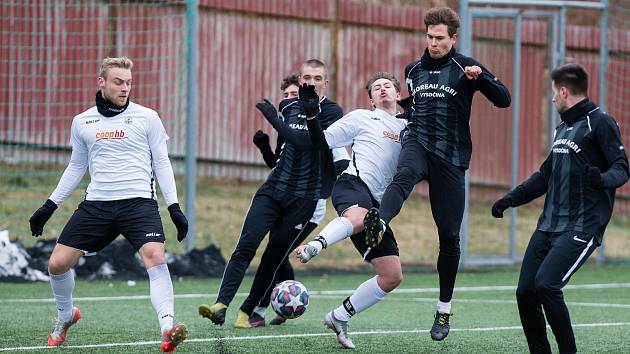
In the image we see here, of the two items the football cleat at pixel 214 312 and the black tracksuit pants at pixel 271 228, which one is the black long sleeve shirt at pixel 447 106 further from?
the football cleat at pixel 214 312

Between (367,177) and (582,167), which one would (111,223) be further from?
(582,167)

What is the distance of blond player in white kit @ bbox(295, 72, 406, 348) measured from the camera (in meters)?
8.76

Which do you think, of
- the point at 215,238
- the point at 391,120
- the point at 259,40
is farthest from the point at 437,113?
the point at 259,40

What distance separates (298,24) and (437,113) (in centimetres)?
1159

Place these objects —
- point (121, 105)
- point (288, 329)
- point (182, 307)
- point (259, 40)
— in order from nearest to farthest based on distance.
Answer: point (121, 105)
point (288, 329)
point (182, 307)
point (259, 40)

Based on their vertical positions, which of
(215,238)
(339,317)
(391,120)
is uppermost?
(391,120)

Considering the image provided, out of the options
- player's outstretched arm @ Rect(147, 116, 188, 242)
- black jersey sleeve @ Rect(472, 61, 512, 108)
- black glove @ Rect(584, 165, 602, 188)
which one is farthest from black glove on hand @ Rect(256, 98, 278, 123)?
black glove @ Rect(584, 165, 602, 188)

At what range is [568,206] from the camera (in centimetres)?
738

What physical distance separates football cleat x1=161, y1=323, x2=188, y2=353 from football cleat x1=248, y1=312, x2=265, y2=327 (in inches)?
92.1

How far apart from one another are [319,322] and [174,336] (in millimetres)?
3086

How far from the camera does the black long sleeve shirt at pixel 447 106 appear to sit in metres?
8.68

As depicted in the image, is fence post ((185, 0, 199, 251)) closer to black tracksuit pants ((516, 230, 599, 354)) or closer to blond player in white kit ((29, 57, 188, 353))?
blond player in white kit ((29, 57, 188, 353))

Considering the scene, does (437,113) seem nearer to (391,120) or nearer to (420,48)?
(391,120)

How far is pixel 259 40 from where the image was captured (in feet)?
65.0
